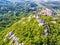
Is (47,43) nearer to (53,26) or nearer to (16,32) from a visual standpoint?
(53,26)

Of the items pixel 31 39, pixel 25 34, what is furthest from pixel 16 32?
pixel 31 39

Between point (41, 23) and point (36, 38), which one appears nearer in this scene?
point (36, 38)

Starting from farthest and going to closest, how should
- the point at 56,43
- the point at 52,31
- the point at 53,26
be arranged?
1. the point at 53,26
2. the point at 52,31
3. the point at 56,43

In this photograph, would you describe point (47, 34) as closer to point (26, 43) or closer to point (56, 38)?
point (56, 38)

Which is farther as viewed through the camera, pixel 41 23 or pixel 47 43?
pixel 41 23

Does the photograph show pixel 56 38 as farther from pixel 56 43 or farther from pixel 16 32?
pixel 16 32

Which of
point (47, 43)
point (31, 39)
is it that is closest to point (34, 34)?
point (31, 39)

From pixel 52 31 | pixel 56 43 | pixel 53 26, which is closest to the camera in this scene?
pixel 56 43
